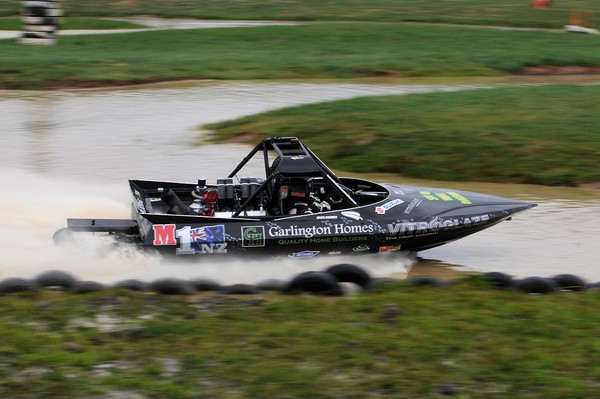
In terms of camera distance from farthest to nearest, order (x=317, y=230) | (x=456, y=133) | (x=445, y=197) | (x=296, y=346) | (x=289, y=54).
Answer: (x=289, y=54)
(x=456, y=133)
(x=445, y=197)
(x=317, y=230)
(x=296, y=346)

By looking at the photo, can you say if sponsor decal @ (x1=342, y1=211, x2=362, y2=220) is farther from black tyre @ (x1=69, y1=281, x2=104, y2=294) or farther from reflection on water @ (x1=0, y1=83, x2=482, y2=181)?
reflection on water @ (x1=0, y1=83, x2=482, y2=181)

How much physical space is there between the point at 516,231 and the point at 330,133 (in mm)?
6226

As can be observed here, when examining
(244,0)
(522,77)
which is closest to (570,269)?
(522,77)

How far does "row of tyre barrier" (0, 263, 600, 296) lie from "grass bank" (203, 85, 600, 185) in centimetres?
717

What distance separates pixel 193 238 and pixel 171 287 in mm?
1988

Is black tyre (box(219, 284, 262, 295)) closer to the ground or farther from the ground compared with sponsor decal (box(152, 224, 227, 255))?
closer to the ground

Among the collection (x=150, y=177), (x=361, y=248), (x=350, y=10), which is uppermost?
(x=350, y=10)

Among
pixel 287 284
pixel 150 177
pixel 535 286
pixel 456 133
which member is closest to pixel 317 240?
pixel 287 284

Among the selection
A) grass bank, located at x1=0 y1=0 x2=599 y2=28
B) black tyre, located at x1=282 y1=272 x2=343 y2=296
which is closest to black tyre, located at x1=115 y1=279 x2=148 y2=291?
black tyre, located at x1=282 y1=272 x2=343 y2=296

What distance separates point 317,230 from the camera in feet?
31.4

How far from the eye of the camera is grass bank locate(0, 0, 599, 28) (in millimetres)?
41062

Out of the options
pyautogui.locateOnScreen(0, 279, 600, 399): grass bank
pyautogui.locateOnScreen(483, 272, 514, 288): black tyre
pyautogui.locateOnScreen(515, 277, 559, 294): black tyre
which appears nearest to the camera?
pyautogui.locateOnScreen(0, 279, 600, 399): grass bank

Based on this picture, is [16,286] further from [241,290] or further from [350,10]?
[350,10]

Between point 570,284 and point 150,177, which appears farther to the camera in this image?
point 150,177
